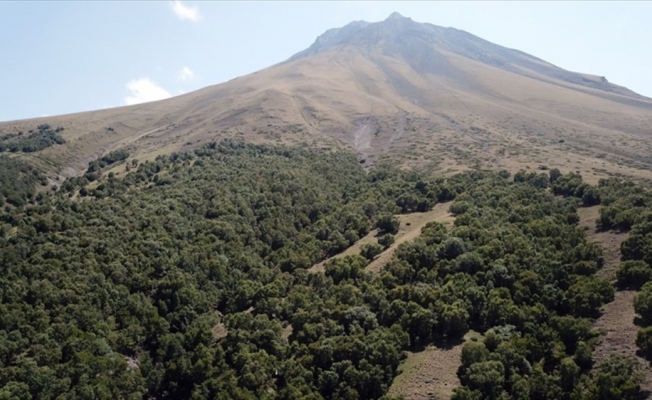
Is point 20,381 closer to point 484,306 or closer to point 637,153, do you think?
point 484,306

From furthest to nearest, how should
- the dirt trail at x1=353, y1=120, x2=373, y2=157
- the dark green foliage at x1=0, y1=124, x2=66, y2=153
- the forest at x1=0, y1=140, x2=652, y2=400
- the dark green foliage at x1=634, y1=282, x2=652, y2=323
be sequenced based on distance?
the dirt trail at x1=353, y1=120, x2=373, y2=157 → the dark green foliage at x1=0, y1=124, x2=66, y2=153 → the dark green foliage at x1=634, y1=282, x2=652, y2=323 → the forest at x1=0, y1=140, x2=652, y2=400

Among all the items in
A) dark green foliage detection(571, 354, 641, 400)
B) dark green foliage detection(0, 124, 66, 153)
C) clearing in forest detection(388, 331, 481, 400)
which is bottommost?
clearing in forest detection(388, 331, 481, 400)

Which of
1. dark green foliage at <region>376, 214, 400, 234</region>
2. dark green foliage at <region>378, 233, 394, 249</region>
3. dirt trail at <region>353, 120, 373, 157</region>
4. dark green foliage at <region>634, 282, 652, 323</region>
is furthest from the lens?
dirt trail at <region>353, 120, 373, 157</region>

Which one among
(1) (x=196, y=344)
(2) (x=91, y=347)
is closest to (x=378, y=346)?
(1) (x=196, y=344)

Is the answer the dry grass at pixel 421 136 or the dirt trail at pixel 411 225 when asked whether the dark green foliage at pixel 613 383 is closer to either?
the dirt trail at pixel 411 225

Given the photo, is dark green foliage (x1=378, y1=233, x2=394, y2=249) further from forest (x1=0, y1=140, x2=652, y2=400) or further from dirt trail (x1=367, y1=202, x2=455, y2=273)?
dirt trail (x1=367, y1=202, x2=455, y2=273)

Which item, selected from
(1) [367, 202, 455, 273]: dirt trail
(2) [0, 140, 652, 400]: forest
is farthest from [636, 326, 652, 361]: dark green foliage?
(1) [367, 202, 455, 273]: dirt trail
